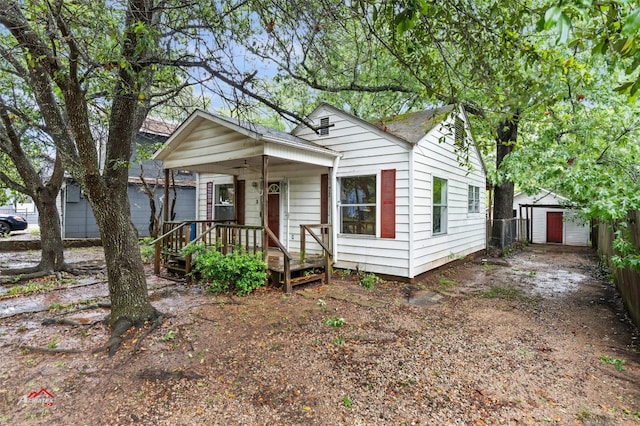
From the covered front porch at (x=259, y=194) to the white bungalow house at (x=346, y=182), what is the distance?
0.03 meters

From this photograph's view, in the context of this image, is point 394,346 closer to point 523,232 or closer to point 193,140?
point 193,140

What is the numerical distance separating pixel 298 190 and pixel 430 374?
19.0ft

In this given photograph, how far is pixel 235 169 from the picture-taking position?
8656 mm

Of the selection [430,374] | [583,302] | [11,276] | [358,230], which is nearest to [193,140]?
[358,230]

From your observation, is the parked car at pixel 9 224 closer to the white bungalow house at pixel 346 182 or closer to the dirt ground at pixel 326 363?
the dirt ground at pixel 326 363

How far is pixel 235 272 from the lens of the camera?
5.91 m

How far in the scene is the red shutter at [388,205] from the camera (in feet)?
23.1

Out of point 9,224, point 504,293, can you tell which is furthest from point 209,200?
point 9,224

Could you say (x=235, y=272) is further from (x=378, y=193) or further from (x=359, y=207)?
(x=378, y=193)

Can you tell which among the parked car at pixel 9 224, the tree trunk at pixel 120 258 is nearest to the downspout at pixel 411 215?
the tree trunk at pixel 120 258

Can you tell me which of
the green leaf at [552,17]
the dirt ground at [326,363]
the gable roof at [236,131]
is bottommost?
the dirt ground at [326,363]

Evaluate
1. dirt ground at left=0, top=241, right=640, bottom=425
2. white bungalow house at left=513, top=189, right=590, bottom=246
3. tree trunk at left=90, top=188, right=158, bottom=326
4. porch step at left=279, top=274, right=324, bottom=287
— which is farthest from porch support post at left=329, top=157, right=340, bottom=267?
white bungalow house at left=513, top=189, right=590, bottom=246

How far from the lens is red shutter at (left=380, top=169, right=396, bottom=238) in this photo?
23.1 ft

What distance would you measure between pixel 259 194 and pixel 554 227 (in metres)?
17.0
